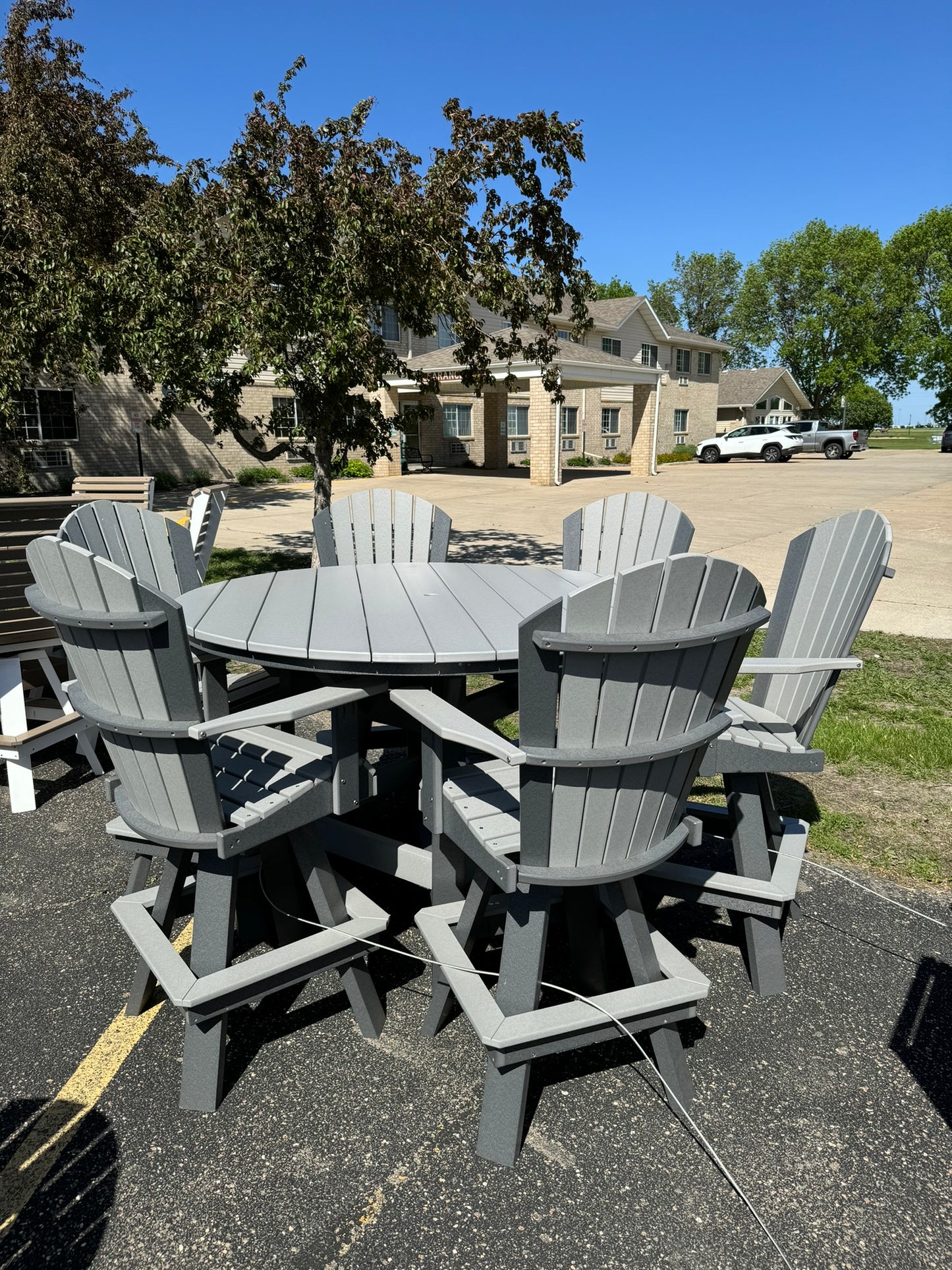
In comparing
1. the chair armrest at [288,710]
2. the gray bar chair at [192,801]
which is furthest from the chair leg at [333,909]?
the chair armrest at [288,710]

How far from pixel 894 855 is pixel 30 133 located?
Result: 14964 mm

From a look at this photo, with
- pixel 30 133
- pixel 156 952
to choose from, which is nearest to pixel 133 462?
pixel 30 133

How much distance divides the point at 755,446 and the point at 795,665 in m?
35.1

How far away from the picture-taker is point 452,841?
232 cm

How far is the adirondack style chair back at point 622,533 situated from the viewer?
4.26 metres

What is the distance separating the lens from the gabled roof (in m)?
48.0

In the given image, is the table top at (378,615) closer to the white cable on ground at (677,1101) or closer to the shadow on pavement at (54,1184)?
the white cable on ground at (677,1101)

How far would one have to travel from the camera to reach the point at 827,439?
124 feet

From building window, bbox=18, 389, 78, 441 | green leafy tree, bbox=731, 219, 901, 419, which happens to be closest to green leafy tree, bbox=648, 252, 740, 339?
green leafy tree, bbox=731, 219, 901, 419

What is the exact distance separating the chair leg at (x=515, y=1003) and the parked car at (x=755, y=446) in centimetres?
3537

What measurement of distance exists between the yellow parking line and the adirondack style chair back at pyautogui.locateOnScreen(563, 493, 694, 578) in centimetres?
284

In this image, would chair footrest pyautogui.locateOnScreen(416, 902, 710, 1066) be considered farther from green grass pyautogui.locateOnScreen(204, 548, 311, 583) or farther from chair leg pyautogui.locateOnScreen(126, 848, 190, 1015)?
green grass pyautogui.locateOnScreen(204, 548, 311, 583)

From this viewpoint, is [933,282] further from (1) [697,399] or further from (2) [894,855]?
(2) [894,855]

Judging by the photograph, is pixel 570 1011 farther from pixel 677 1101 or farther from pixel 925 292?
pixel 925 292
